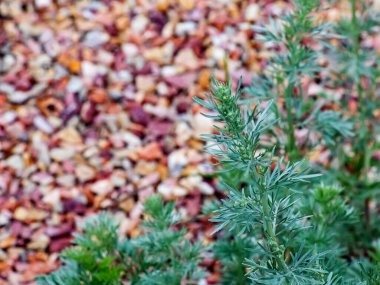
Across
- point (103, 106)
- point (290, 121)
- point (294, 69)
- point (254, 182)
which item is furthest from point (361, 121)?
point (254, 182)

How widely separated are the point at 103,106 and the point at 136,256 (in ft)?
4.26

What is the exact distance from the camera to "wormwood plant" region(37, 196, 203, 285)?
165 cm

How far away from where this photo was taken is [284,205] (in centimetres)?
121

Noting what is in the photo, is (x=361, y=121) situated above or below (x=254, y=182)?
below

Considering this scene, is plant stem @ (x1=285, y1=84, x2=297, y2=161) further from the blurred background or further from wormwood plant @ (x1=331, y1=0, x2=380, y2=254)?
the blurred background

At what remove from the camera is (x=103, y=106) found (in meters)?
2.99

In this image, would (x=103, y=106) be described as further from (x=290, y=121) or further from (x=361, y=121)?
(x=290, y=121)

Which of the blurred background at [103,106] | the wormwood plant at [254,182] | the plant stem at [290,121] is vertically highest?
the wormwood plant at [254,182]

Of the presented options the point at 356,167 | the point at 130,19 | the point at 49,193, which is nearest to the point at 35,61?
the point at 130,19

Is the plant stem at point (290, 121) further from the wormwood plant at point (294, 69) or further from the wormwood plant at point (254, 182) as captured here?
the wormwood plant at point (254, 182)

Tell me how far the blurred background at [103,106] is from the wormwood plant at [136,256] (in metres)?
0.77

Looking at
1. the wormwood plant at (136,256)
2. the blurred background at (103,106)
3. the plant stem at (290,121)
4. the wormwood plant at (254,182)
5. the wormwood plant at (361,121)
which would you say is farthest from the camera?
the blurred background at (103,106)

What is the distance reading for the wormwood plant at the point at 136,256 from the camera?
5.42ft

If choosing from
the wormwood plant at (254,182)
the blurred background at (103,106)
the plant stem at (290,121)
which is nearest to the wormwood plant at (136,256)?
the plant stem at (290,121)
